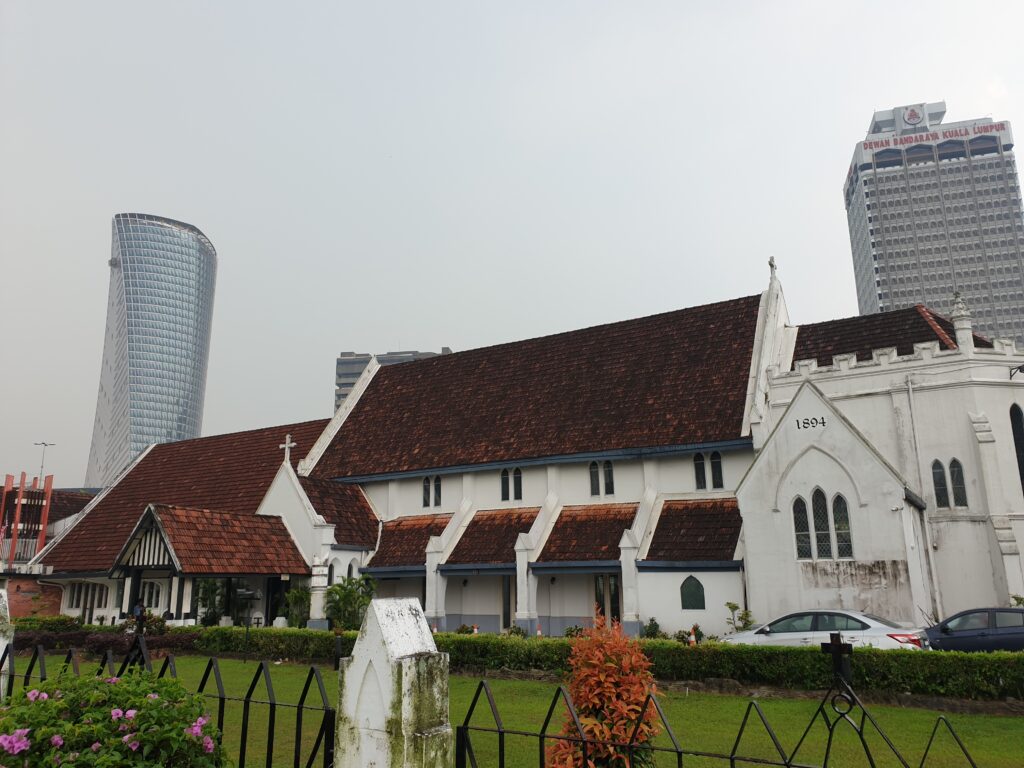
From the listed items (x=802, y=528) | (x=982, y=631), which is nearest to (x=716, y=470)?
(x=802, y=528)

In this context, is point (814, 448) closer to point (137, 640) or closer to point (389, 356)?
point (137, 640)

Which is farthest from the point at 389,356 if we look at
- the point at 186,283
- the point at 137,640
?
the point at 137,640

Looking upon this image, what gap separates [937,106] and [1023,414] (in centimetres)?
15304

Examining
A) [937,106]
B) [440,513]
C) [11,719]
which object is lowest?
[11,719]

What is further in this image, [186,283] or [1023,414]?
[186,283]

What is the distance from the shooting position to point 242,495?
106ft

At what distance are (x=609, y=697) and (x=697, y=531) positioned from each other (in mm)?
15686

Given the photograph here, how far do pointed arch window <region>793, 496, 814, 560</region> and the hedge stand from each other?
199 inches

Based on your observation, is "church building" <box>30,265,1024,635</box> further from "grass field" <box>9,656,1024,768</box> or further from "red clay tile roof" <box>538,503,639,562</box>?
"grass field" <box>9,656,1024,768</box>

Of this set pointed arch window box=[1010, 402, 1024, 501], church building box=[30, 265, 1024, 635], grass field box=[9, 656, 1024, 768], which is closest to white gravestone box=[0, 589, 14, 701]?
grass field box=[9, 656, 1024, 768]

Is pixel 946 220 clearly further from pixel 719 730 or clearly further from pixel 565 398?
pixel 719 730

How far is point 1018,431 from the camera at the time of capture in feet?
68.6

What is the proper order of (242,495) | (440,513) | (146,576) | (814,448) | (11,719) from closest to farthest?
1. (11,719)
2. (814,448)
3. (146,576)
4. (440,513)
5. (242,495)

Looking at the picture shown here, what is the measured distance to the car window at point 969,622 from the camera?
51.1ft
